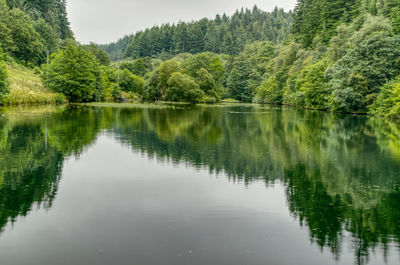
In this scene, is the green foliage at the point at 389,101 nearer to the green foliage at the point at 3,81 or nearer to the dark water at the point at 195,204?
the dark water at the point at 195,204

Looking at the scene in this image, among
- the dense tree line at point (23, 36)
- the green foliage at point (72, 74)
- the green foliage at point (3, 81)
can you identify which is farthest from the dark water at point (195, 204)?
the dense tree line at point (23, 36)

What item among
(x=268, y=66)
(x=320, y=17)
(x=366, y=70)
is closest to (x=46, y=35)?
(x=268, y=66)

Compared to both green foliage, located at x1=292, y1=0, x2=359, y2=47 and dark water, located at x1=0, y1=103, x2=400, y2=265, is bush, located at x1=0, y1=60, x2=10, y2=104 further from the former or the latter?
green foliage, located at x1=292, y1=0, x2=359, y2=47

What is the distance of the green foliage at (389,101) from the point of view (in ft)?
136

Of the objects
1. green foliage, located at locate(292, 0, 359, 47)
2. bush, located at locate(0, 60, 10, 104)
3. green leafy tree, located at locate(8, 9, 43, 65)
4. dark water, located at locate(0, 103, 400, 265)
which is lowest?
dark water, located at locate(0, 103, 400, 265)

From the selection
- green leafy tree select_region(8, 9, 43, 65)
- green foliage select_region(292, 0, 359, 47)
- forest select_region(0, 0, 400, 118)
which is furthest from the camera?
green foliage select_region(292, 0, 359, 47)

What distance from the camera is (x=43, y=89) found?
2287 inches

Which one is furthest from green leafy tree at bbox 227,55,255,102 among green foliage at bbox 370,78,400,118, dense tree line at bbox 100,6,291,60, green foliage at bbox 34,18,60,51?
dense tree line at bbox 100,6,291,60

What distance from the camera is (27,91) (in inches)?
2044

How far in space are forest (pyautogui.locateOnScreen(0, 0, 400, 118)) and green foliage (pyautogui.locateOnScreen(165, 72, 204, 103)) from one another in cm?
24

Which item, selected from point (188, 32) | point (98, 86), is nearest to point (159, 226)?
point (98, 86)

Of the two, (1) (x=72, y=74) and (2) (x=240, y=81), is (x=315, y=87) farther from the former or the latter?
(2) (x=240, y=81)

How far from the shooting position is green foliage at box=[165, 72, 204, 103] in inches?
3243

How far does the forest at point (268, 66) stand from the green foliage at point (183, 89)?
24 centimetres
